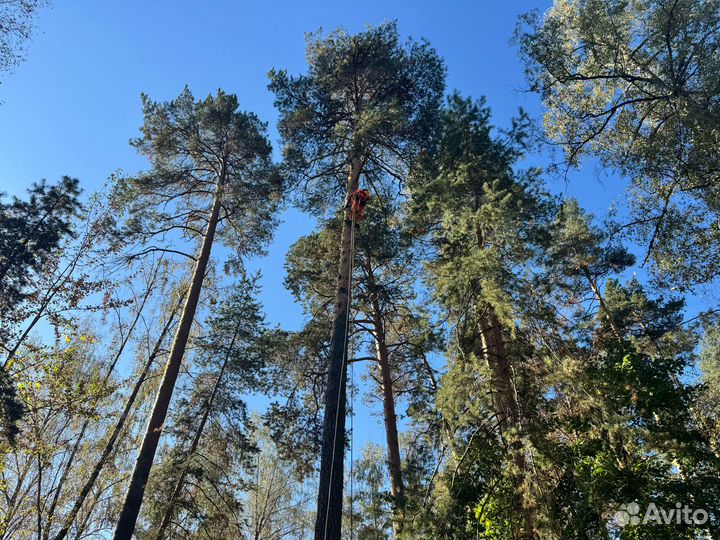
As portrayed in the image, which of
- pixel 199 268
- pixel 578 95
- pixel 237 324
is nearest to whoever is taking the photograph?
pixel 578 95

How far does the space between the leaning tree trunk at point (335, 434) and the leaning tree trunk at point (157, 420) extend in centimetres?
343

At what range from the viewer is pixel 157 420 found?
8750mm

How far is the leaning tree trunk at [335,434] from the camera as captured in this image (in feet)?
20.8

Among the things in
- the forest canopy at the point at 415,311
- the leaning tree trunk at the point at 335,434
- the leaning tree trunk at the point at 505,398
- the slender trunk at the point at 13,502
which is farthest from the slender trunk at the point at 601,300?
the slender trunk at the point at 13,502

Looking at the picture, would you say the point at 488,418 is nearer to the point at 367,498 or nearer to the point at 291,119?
the point at 367,498

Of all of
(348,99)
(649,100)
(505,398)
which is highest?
(348,99)

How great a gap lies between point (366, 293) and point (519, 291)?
5.43 meters

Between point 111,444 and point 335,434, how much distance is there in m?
6.86

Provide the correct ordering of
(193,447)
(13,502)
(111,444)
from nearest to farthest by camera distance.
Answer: (13,502) → (111,444) → (193,447)

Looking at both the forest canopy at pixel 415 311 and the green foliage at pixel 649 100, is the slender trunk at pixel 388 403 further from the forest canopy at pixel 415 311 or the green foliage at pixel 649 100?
the green foliage at pixel 649 100

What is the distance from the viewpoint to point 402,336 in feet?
42.3

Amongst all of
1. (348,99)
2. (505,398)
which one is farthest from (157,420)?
(348,99)

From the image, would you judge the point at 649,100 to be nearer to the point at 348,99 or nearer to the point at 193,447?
the point at 348,99

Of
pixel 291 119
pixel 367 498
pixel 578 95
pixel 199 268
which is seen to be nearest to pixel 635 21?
pixel 578 95
